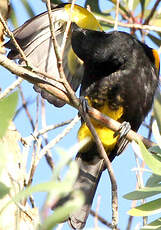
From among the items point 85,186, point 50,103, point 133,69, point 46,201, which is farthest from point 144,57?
point 46,201

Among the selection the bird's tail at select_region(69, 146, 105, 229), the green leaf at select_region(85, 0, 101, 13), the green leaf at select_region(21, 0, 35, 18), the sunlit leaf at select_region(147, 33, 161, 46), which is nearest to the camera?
the bird's tail at select_region(69, 146, 105, 229)

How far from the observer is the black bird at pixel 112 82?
8.16 ft

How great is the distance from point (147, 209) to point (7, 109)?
2.29 feet

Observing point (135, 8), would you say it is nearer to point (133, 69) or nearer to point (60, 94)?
point (133, 69)

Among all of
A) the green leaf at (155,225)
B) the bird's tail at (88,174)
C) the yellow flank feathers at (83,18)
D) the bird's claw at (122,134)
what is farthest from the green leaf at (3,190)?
the yellow flank feathers at (83,18)

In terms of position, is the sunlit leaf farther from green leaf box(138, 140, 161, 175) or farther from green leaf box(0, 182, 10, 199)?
green leaf box(0, 182, 10, 199)


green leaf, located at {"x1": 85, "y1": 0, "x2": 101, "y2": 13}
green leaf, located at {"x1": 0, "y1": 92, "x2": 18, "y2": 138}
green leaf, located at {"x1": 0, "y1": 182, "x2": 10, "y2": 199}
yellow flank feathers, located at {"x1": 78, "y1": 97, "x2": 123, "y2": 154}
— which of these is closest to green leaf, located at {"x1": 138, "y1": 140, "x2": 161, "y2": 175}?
green leaf, located at {"x1": 0, "y1": 92, "x2": 18, "y2": 138}

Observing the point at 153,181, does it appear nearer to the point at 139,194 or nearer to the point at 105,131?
the point at 139,194

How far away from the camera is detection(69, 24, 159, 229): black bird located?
2486 mm

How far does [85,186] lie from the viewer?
2.46m

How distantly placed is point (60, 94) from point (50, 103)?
0.87m

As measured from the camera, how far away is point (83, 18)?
104 inches

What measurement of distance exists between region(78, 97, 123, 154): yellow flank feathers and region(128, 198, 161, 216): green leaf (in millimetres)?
982

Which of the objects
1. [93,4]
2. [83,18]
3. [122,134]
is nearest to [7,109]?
[122,134]
